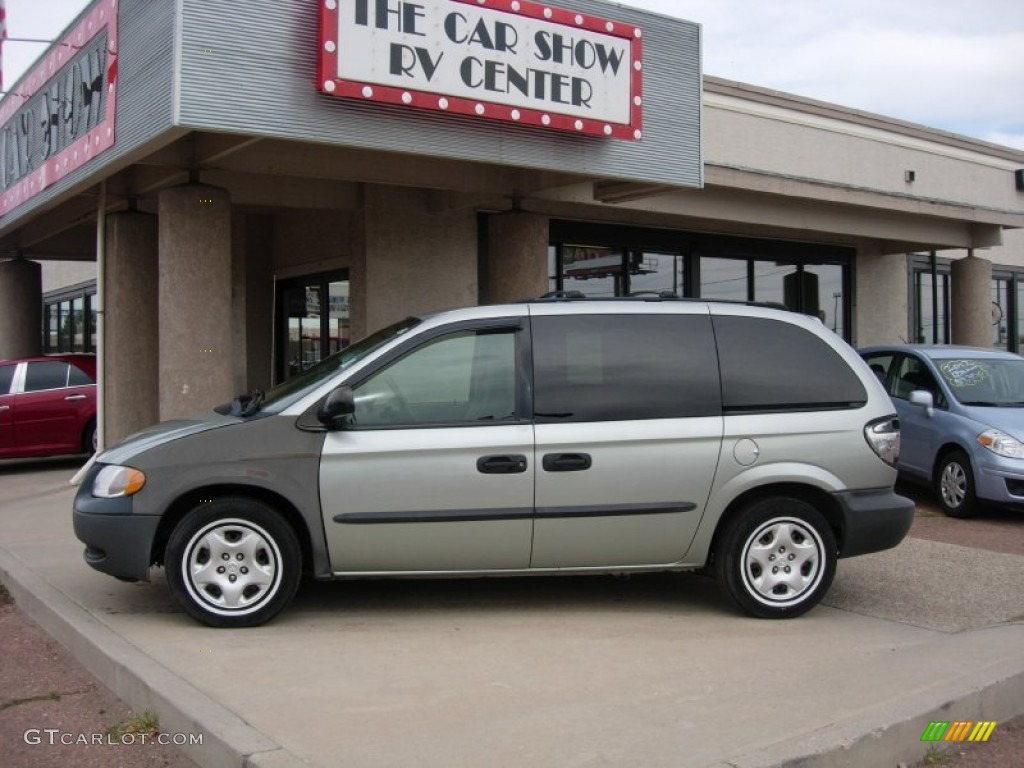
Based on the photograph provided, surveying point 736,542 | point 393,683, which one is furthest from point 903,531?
point 393,683

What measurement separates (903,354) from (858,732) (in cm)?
784

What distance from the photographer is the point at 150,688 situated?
430 cm

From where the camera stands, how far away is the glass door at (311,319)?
45.6 ft

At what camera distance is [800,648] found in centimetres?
521

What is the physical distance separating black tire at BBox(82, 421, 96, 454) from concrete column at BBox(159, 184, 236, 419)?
3280 mm

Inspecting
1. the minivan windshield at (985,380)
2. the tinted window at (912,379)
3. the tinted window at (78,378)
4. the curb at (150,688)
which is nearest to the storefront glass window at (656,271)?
the tinted window at (912,379)

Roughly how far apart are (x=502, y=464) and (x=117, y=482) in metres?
2.10

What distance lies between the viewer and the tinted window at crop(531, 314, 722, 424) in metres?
5.65

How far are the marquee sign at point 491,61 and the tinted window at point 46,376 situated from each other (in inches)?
262

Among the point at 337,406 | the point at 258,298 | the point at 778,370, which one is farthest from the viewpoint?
the point at 258,298

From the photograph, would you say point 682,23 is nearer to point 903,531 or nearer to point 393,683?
point 903,531

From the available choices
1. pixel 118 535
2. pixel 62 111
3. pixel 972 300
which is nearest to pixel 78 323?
pixel 62 111

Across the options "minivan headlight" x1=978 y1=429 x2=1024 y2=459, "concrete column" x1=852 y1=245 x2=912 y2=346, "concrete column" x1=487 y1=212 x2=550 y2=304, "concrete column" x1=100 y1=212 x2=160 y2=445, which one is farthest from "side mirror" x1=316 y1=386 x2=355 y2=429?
"concrete column" x1=852 y1=245 x2=912 y2=346

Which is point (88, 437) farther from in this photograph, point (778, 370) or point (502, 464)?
point (778, 370)
